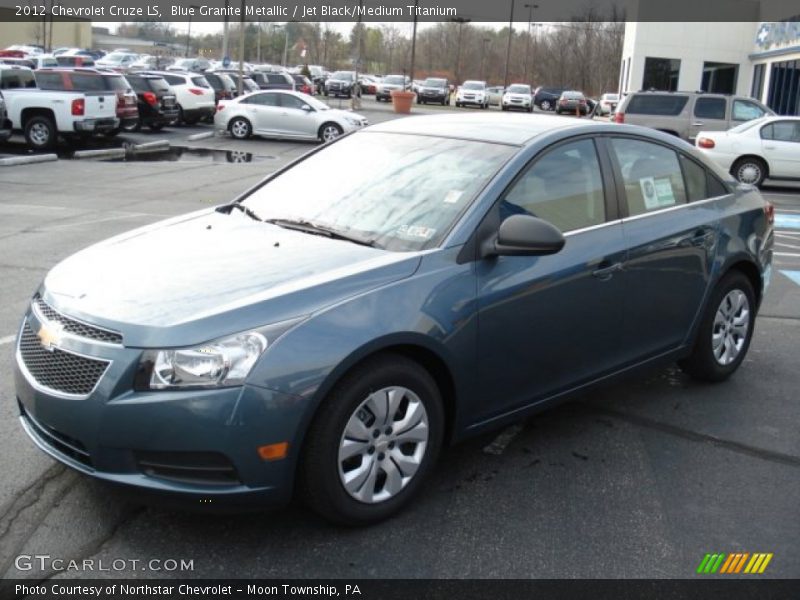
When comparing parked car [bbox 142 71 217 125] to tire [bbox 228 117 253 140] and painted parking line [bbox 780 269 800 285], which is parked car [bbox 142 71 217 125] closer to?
tire [bbox 228 117 253 140]

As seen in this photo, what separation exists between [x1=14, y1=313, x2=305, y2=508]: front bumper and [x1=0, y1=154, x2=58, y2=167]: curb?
1558cm

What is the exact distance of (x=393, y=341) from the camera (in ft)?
11.2

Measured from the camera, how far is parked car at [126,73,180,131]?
2512cm

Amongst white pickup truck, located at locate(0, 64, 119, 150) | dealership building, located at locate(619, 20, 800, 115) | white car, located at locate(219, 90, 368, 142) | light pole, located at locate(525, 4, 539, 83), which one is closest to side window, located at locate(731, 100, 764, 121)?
white car, located at locate(219, 90, 368, 142)

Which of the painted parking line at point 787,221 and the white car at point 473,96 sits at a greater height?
the white car at point 473,96

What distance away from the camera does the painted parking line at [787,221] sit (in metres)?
13.0

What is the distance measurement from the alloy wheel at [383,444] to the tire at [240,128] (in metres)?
23.3

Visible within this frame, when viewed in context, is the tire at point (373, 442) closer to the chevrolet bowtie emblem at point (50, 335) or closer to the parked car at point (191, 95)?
the chevrolet bowtie emblem at point (50, 335)

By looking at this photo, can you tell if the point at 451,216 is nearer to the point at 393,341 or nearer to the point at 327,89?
the point at 393,341

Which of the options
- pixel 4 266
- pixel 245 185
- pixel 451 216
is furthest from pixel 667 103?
pixel 451 216

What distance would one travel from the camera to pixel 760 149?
56.7ft

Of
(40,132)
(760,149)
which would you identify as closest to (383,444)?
(760,149)

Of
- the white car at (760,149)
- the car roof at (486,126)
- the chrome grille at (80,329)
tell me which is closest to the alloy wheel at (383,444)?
the chrome grille at (80,329)

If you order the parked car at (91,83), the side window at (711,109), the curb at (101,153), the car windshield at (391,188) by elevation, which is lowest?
the curb at (101,153)
